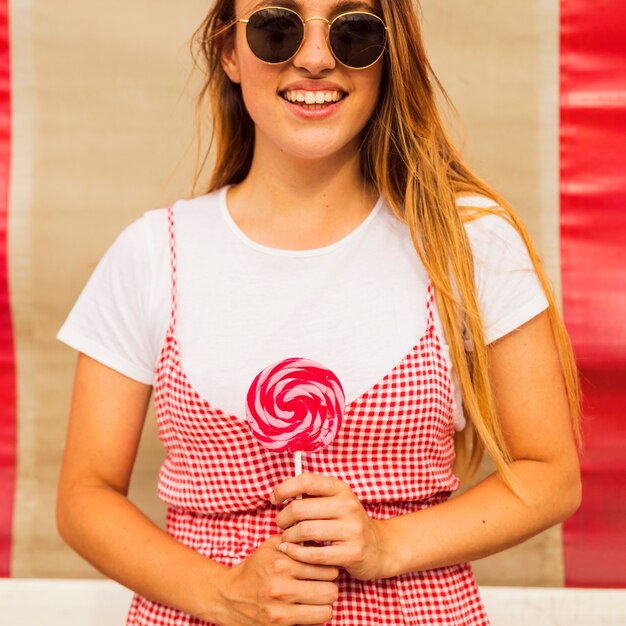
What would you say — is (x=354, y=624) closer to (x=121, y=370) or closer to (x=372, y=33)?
(x=121, y=370)

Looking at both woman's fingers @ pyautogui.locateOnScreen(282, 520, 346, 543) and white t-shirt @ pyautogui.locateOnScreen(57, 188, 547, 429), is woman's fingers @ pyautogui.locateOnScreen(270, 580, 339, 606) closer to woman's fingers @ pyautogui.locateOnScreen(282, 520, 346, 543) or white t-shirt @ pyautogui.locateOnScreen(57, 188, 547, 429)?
woman's fingers @ pyautogui.locateOnScreen(282, 520, 346, 543)

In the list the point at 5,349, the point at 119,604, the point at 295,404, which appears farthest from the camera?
the point at 5,349

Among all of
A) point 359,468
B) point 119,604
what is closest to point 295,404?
point 359,468

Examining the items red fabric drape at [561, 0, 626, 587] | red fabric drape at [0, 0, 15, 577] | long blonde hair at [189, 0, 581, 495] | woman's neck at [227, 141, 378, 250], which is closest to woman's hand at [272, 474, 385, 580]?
long blonde hair at [189, 0, 581, 495]

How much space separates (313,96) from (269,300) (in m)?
0.33

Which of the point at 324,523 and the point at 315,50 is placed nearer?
the point at 324,523

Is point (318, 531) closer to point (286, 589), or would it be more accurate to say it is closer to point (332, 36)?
point (286, 589)

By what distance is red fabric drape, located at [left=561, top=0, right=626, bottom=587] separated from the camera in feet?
7.46

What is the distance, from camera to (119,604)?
7.41 ft

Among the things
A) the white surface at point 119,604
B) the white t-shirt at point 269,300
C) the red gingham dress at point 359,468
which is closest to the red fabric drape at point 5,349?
the white surface at point 119,604

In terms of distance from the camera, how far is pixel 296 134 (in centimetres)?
164

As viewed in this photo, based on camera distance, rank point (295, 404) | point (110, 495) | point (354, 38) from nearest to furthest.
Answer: point (295, 404) < point (354, 38) < point (110, 495)

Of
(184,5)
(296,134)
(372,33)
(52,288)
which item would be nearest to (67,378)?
(52,288)

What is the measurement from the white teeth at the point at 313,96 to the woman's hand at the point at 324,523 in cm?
57
